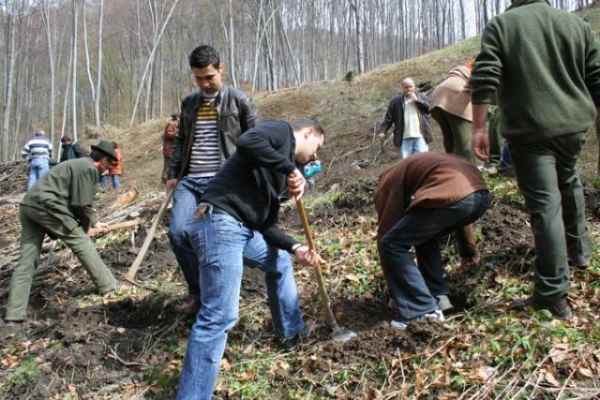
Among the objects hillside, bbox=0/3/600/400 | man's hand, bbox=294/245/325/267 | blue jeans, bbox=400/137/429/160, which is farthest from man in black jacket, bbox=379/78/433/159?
man's hand, bbox=294/245/325/267

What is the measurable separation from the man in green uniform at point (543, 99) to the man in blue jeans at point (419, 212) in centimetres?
30

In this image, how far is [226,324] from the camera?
298 centimetres

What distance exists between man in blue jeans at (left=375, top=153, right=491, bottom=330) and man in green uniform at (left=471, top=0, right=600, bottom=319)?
1.00ft

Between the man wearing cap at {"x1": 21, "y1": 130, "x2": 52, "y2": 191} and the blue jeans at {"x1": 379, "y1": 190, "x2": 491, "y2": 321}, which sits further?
the man wearing cap at {"x1": 21, "y1": 130, "x2": 52, "y2": 191}

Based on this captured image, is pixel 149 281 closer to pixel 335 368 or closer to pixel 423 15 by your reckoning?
pixel 335 368

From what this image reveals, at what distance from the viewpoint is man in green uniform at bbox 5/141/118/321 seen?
5.38 metres

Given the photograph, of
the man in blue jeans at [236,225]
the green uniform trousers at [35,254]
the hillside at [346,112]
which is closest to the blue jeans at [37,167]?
the hillside at [346,112]

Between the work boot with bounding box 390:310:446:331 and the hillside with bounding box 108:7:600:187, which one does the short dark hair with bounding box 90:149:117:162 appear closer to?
the work boot with bounding box 390:310:446:331

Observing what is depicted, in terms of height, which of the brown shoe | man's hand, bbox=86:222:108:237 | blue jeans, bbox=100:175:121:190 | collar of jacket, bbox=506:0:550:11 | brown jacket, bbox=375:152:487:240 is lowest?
blue jeans, bbox=100:175:121:190

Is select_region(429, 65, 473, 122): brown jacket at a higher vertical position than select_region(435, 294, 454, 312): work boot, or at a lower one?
higher

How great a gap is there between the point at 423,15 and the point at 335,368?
1524 inches

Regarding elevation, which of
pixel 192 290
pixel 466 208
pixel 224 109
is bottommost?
pixel 192 290

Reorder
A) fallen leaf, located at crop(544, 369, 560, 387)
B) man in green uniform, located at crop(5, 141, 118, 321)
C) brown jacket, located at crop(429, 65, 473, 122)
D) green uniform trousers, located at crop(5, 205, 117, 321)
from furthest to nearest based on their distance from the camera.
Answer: man in green uniform, located at crop(5, 141, 118, 321) < green uniform trousers, located at crop(5, 205, 117, 321) < brown jacket, located at crop(429, 65, 473, 122) < fallen leaf, located at crop(544, 369, 560, 387)

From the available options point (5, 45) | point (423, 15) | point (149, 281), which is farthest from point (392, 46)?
point (149, 281)
